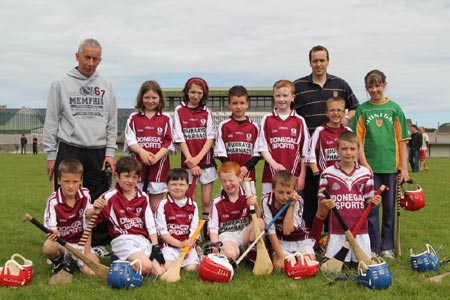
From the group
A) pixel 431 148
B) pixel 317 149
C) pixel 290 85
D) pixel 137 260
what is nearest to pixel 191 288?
pixel 137 260

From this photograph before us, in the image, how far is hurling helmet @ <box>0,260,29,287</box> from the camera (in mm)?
4297

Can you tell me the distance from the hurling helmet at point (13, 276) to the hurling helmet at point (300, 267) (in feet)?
7.85

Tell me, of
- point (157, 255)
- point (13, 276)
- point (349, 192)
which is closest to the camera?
point (13, 276)

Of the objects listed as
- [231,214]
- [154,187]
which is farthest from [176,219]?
[154,187]

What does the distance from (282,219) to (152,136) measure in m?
1.78

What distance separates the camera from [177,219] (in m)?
5.18

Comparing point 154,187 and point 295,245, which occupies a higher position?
point 154,187

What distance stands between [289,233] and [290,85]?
171 cm

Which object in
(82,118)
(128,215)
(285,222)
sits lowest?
(285,222)

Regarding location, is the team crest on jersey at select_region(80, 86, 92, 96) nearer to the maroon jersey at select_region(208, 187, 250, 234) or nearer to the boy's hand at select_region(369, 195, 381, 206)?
the maroon jersey at select_region(208, 187, 250, 234)

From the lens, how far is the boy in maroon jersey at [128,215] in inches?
193

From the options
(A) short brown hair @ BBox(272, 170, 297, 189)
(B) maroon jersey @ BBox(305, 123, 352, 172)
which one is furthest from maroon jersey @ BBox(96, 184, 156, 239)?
(B) maroon jersey @ BBox(305, 123, 352, 172)

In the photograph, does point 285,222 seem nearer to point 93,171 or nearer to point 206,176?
point 206,176

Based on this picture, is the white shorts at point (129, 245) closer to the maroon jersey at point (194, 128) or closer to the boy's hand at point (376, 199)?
the maroon jersey at point (194, 128)
